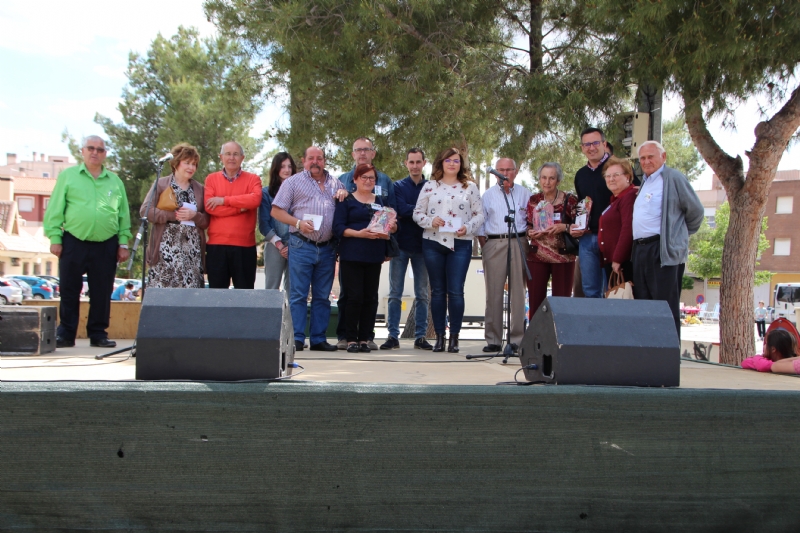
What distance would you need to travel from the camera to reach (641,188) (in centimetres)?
507

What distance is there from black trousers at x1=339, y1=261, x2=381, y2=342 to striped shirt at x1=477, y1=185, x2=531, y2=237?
933 mm

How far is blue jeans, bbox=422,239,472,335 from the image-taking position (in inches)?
222

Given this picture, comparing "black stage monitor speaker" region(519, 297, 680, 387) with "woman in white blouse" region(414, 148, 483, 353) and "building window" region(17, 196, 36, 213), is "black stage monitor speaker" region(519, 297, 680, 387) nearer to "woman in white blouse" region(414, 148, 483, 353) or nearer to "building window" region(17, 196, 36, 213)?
"woman in white blouse" region(414, 148, 483, 353)

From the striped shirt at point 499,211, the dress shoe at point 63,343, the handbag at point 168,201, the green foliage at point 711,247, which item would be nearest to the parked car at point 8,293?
the dress shoe at point 63,343

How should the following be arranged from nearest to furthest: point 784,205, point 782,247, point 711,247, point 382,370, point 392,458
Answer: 1. point 392,458
2. point 382,370
3. point 711,247
4. point 782,247
5. point 784,205

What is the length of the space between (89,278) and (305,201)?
5.76 feet

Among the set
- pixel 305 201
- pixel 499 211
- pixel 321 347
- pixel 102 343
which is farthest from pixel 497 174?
pixel 102 343

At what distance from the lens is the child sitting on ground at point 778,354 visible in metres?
4.35

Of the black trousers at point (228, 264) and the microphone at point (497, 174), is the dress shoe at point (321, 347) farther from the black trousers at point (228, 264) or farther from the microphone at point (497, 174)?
the microphone at point (497, 174)

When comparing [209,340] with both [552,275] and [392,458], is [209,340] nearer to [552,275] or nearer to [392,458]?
[392,458]

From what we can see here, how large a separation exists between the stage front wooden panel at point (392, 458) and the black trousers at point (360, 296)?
8.51 feet

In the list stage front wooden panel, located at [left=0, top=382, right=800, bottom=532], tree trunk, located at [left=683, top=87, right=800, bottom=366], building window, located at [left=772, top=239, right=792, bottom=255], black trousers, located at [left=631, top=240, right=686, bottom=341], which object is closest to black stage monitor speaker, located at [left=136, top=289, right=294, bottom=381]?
stage front wooden panel, located at [left=0, top=382, right=800, bottom=532]

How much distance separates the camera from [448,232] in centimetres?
556

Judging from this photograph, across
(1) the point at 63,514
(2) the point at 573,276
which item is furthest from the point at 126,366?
(2) the point at 573,276
